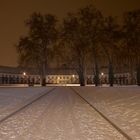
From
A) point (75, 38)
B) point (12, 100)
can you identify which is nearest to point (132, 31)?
point (75, 38)

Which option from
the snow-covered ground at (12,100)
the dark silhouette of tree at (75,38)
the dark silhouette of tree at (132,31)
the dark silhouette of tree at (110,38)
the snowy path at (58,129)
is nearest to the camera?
the snowy path at (58,129)

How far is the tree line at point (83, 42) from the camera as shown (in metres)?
73.7

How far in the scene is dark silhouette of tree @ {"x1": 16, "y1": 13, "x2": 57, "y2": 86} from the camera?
9056 centimetres

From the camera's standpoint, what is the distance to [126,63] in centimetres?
9462

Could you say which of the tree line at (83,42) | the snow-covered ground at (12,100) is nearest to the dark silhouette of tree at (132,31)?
the tree line at (83,42)

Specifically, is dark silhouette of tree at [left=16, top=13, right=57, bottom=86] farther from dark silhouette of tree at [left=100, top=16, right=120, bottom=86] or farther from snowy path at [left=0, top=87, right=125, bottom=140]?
snowy path at [left=0, top=87, right=125, bottom=140]

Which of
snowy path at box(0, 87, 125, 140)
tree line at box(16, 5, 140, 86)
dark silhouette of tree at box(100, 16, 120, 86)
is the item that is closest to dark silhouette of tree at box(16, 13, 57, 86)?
tree line at box(16, 5, 140, 86)

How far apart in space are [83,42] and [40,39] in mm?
12359

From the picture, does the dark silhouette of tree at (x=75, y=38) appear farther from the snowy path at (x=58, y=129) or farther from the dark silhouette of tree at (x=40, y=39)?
the snowy path at (x=58, y=129)

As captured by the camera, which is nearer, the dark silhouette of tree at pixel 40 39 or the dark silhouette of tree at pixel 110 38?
the dark silhouette of tree at pixel 110 38

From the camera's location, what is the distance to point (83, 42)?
85.3 m

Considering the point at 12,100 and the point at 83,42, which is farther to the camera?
the point at 83,42

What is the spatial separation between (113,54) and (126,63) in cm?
1612

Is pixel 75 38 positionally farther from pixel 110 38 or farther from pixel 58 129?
pixel 58 129
